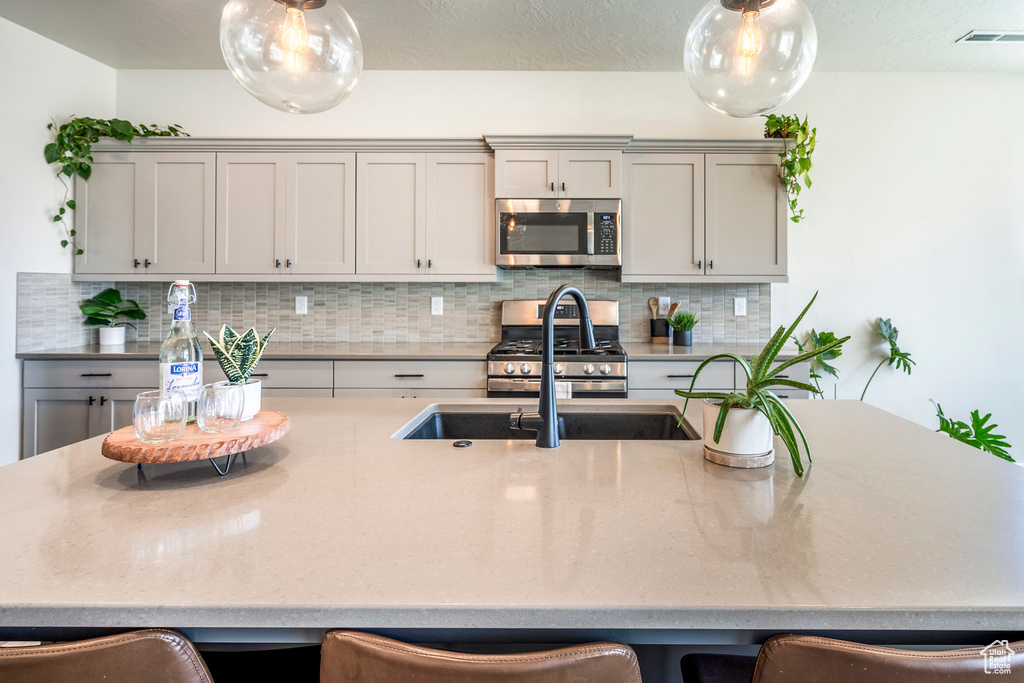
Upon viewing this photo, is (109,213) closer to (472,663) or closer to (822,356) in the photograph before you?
(472,663)

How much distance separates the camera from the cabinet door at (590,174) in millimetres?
3223

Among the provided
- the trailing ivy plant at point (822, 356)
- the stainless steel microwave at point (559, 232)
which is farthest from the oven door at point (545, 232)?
the trailing ivy plant at point (822, 356)

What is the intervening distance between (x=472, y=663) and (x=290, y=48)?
128 centimetres

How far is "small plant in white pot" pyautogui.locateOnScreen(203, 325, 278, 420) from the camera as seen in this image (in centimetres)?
124

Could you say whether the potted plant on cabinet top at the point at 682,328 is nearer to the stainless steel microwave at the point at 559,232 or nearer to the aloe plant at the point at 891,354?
the stainless steel microwave at the point at 559,232

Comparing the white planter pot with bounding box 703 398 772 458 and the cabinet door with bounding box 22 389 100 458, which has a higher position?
the white planter pot with bounding box 703 398 772 458

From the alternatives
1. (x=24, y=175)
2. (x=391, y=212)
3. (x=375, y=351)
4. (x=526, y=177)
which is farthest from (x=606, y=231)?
(x=24, y=175)

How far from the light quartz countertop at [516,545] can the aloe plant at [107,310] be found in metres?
2.66

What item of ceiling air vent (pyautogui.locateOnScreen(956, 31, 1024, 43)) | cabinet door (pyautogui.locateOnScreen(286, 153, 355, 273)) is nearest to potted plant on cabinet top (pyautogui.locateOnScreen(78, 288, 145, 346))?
cabinet door (pyautogui.locateOnScreen(286, 153, 355, 273))

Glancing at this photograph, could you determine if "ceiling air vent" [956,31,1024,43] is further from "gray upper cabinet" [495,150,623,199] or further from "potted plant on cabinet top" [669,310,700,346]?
"potted plant on cabinet top" [669,310,700,346]

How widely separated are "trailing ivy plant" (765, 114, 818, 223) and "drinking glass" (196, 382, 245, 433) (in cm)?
319

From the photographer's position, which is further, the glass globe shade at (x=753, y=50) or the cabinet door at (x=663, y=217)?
the cabinet door at (x=663, y=217)

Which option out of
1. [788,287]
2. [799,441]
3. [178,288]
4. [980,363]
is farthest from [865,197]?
[178,288]

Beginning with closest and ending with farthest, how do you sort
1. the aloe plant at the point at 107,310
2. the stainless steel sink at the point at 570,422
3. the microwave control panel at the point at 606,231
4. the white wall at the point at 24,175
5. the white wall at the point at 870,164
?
the stainless steel sink at the point at 570,422, the white wall at the point at 24,175, the microwave control panel at the point at 606,231, the aloe plant at the point at 107,310, the white wall at the point at 870,164
